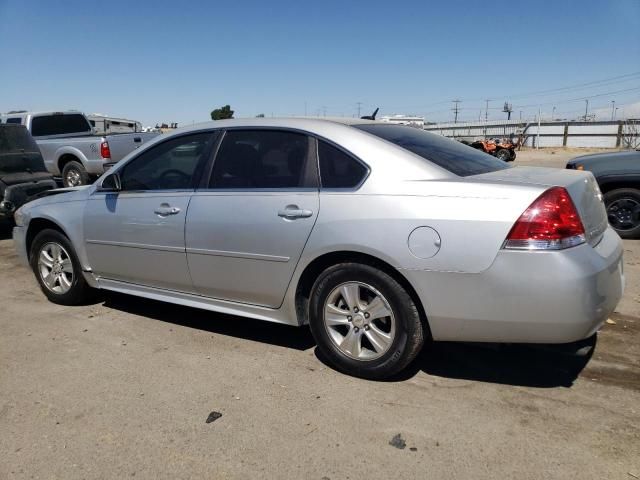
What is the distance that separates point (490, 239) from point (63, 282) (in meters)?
3.77

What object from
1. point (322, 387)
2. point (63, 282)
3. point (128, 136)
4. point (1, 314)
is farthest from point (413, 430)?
point (128, 136)

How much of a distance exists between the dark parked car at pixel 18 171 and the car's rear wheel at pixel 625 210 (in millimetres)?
7873

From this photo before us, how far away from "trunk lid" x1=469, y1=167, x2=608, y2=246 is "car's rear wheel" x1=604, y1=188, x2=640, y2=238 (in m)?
4.35

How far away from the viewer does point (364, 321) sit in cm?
335

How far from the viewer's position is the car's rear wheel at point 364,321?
3.20 meters

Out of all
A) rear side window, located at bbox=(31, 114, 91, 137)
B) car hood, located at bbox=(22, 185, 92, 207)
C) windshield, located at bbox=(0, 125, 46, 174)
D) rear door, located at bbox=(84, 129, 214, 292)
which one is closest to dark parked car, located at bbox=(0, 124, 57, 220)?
windshield, located at bbox=(0, 125, 46, 174)

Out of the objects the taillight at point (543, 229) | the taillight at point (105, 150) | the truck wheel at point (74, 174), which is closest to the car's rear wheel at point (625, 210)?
the taillight at point (543, 229)

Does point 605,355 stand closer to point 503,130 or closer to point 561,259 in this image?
point 561,259

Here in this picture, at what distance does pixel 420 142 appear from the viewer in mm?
3762

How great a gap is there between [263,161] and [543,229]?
186 cm

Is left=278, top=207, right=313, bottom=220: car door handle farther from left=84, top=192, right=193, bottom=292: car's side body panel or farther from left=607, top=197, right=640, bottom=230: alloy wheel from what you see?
left=607, top=197, right=640, bottom=230: alloy wheel

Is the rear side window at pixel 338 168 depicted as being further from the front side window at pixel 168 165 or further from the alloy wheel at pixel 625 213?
the alloy wheel at pixel 625 213

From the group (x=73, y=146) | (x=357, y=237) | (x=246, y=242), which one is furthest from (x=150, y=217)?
(x=73, y=146)

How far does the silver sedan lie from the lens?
2.91 metres
